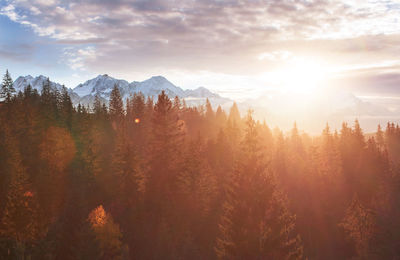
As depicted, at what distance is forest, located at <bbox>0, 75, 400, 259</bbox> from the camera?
703 inches

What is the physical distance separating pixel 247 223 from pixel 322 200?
51.6 metres

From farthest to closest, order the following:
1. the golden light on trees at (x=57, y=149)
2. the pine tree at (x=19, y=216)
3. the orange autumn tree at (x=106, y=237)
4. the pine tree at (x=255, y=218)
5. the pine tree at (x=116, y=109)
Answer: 1. the pine tree at (x=116, y=109)
2. the golden light on trees at (x=57, y=149)
3. the pine tree at (x=19, y=216)
4. the orange autumn tree at (x=106, y=237)
5. the pine tree at (x=255, y=218)

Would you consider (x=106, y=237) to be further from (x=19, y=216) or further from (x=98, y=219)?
(x=19, y=216)

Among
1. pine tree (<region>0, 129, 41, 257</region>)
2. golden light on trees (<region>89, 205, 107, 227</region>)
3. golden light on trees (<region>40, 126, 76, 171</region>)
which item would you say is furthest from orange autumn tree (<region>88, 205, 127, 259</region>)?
golden light on trees (<region>40, 126, 76, 171</region>)

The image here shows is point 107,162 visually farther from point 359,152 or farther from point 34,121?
point 359,152

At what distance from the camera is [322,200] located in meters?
61.1

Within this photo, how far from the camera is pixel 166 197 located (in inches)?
1409

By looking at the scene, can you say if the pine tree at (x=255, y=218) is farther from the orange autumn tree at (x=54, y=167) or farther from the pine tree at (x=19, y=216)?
the orange autumn tree at (x=54, y=167)

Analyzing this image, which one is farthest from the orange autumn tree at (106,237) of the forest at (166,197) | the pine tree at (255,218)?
the pine tree at (255,218)

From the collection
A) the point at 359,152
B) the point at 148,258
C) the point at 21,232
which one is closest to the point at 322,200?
the point at 359,152

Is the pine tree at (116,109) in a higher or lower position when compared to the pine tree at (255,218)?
higher

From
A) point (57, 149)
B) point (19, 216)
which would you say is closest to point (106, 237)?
point (19, 216)

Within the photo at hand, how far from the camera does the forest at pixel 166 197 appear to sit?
1784cm

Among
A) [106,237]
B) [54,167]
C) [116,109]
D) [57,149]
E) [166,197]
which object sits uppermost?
[116,109]
